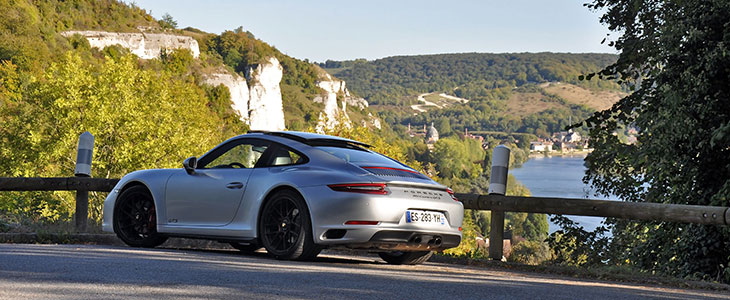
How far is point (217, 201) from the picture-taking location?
820cm

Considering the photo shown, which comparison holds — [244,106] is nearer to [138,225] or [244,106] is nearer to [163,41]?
[163,41]

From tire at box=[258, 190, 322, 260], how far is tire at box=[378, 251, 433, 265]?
4.24 feet

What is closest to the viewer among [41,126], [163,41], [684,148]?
[684,148]

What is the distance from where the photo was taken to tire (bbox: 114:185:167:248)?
352 inches

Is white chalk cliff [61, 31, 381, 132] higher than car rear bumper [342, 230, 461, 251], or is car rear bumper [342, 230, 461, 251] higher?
white chalk cliff [61, 31, 381, 132]

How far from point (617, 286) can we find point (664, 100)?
146 inches

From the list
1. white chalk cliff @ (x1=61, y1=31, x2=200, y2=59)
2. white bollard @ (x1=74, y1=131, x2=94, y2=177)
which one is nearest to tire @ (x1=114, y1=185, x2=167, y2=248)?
white bollard @ (x1=74, y1=131, x2=94, y2=177)

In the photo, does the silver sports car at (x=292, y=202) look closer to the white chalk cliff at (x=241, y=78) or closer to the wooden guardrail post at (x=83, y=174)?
the wooden guardrail post at (x=83, y=174)

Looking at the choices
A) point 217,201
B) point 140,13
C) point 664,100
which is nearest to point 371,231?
point 217,201

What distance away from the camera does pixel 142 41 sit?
144 metres

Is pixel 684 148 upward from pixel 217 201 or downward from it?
upward

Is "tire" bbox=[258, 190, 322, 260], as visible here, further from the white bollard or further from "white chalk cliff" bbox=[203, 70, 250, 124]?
"white chalk cliff" bbox=[203, 70, 250, 124]

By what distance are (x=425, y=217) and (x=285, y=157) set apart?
1552 mm

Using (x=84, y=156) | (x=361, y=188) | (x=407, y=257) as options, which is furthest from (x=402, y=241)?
(x=84, y=156)
